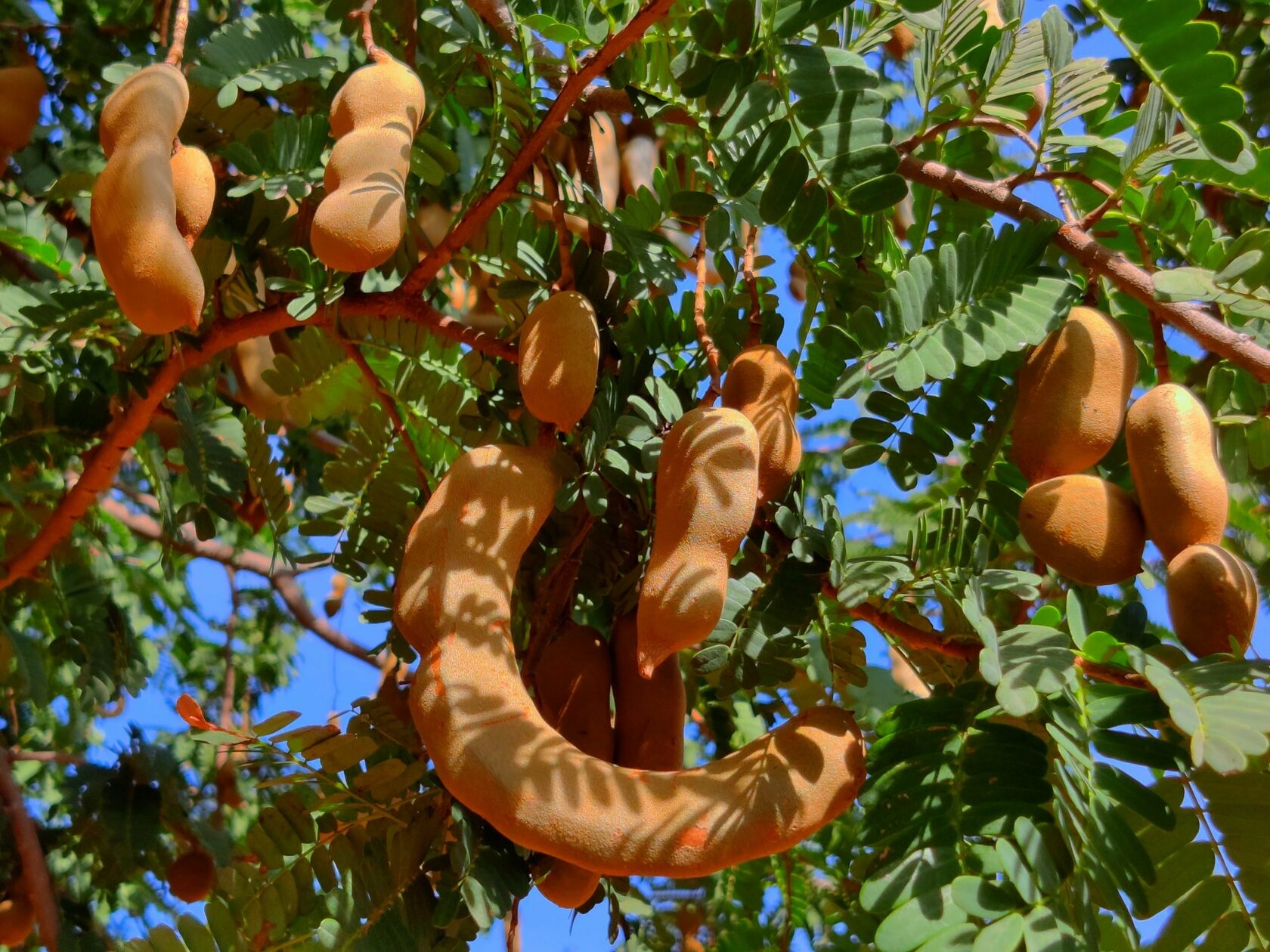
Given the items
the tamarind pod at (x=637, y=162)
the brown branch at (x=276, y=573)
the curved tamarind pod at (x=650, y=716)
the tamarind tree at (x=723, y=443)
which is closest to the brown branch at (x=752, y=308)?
the tamarind tree at (x=723, y=443)

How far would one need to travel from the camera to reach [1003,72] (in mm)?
1002

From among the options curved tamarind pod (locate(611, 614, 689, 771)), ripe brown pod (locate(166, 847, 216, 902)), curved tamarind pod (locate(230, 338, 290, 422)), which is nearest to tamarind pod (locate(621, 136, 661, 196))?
curved tamarind pod (locate(230, 338, 290, 422))

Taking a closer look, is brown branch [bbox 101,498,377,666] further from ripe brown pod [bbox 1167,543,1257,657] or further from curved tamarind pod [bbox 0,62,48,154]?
ripe brown pod [bbox 1167,543,1257,657]

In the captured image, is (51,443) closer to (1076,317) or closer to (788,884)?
(788,884)

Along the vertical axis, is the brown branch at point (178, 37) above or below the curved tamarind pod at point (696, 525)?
above

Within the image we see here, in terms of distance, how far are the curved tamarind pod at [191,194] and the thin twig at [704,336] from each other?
0.34 meters

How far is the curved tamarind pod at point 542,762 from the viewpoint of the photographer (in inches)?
27.6

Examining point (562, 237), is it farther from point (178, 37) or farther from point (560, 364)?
point (178, 37)

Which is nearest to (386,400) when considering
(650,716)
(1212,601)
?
(650,716)

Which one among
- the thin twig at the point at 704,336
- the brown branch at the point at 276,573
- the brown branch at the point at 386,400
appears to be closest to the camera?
the thin twig at the point at 704,336

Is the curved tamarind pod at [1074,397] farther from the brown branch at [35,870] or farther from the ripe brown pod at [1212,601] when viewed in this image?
the brown branch at [35,870]

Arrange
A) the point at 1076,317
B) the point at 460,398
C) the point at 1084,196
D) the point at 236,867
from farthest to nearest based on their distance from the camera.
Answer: the point at 460,398 < the point at 1084,196 < the point at 236,867 < the point at 1076,317

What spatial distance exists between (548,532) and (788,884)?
47cm

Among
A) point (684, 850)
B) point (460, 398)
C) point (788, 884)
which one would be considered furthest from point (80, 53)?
point (684, 850)
